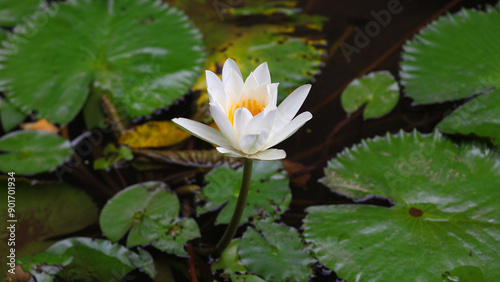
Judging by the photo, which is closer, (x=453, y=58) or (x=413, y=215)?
(x=413, y=215)

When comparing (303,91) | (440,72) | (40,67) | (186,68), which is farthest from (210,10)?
(303,91)

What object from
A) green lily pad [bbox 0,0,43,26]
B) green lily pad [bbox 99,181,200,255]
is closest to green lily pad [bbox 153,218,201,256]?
green lily pad [bbox 99,181,200,255]

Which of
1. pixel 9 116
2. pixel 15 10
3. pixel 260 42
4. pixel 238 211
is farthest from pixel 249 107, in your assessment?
pixel 15 10

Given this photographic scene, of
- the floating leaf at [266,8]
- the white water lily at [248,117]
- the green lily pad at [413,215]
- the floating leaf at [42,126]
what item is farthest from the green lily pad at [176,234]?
the floating leaf at [266,8]

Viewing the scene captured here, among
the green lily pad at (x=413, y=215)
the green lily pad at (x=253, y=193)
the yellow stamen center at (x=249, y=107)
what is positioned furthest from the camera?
the green lily pad at (x=253, y=193)

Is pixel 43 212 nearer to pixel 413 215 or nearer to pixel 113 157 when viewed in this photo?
pixel 113 157

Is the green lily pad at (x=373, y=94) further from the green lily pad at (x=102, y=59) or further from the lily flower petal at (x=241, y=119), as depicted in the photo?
the lily flower petal at (x=241, y=119)
